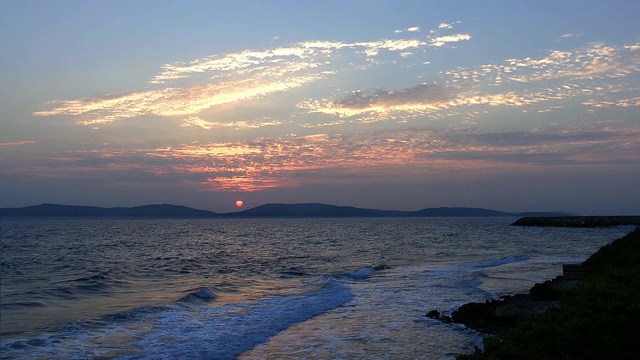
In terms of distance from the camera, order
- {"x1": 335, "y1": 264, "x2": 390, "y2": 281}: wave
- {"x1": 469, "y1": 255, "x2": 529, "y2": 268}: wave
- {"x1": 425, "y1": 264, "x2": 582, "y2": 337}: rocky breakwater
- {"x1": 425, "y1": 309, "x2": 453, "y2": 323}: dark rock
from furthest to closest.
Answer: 1. {"x1": 469, "y1": 255, "x2": 529, "y2": 268}: wave
2. {"x1": 335, "y1": 264, "x2": 390, "y2": 281}: wave
3. {"x1": 425, "y1": 309, "x2": 453, "y2": 323}: dark rock
4. {"x1": 425, "y1": 264, "x2": 582, "y2": 337}: rocky breakwater

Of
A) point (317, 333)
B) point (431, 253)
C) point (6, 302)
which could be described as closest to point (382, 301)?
point (317, 333)

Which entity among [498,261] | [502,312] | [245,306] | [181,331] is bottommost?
[498,261]

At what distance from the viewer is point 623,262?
70.3 ft

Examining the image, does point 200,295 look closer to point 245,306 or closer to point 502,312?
point 245,306

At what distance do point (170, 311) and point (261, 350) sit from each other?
6.94m

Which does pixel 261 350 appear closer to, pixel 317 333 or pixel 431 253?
pixel 317 333

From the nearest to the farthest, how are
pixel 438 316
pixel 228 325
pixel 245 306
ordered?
pixel 228 325 < pixel 438 316 < pixel 245 306

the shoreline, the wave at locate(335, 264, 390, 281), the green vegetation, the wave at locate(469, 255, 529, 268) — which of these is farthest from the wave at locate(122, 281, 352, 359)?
the wave at locate(469, 255, 529, 268)

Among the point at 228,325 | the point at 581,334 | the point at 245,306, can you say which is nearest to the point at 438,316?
the point at 228,325

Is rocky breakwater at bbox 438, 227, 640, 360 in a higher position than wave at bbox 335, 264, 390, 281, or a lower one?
higher

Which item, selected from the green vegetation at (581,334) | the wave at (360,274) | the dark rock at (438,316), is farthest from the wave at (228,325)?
the green vegetation at (581,334)

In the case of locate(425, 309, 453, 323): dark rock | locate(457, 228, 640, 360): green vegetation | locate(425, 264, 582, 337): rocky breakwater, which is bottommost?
locate(425, 309, 453, 323): dark rock

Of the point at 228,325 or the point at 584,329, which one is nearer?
the point at 584,329

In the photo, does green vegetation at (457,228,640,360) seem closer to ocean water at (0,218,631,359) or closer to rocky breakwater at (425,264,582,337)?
ocean water at (0,218,631,359)
